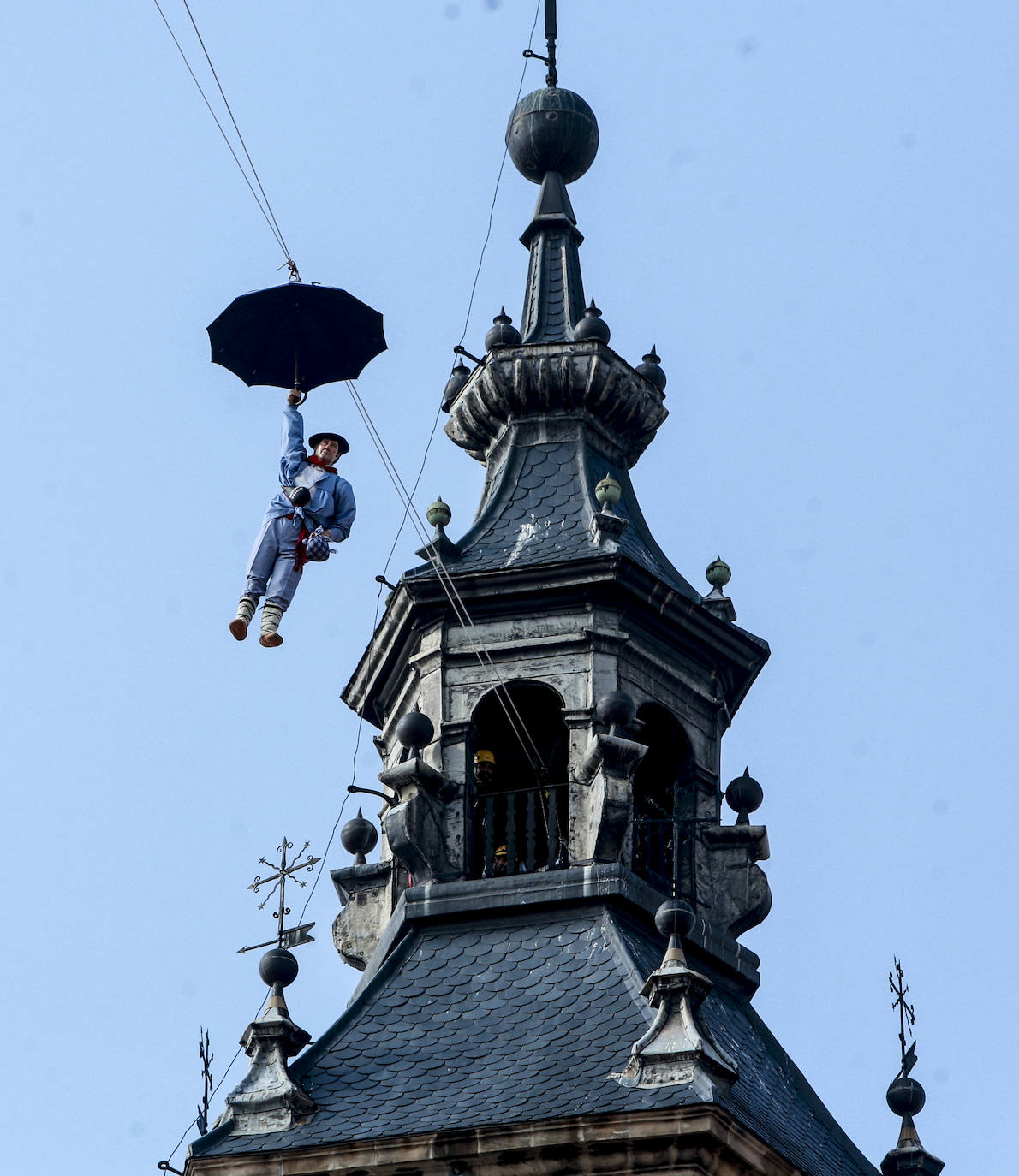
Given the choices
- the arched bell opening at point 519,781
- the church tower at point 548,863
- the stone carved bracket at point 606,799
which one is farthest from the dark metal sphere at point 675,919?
the arched bell opening at point 519,781

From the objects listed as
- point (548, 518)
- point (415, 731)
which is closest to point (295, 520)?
point (415, 731)

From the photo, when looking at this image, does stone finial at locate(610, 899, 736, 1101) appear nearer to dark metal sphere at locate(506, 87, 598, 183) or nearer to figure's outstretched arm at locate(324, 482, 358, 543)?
figure's outstretched arm at locate(324, 482, 358, 543)

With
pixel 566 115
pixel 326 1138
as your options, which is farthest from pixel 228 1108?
pixel 566 115

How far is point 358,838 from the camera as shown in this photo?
149 ft

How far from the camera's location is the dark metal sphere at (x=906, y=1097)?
43500 mm

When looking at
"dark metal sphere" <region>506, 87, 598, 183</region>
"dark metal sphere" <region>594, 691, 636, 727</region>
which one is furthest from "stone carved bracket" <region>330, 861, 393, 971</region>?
"dark metal sphere" <region>506, 87, 598, 183</region>

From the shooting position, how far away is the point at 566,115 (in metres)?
51.1

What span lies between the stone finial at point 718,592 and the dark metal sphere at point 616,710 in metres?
2.94

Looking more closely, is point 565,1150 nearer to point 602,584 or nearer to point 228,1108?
point 228,1108

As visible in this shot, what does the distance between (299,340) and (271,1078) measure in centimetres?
701

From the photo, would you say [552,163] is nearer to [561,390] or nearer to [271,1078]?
[561,390]

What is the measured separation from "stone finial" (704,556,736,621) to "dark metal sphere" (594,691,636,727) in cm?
294

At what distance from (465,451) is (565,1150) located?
40.5 ft

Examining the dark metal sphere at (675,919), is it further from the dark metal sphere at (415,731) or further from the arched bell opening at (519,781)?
the dark metal sphere at (415,731)
